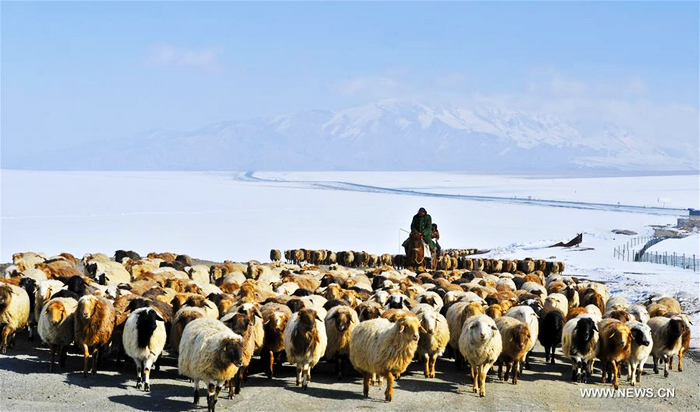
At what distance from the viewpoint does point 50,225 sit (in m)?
59.8

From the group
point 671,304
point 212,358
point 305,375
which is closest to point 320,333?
point 305,375

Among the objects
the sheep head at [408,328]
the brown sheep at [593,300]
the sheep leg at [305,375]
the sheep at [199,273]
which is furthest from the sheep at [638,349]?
the sheep at [199,273]

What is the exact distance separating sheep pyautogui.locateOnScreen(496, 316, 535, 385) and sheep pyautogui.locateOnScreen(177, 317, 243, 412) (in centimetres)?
446

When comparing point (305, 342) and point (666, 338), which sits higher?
point (666, 338)

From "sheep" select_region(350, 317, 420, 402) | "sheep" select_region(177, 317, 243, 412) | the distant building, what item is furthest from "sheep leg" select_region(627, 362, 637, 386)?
the distant building

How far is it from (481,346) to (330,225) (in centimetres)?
5352

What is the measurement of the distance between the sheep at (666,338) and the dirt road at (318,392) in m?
0.38

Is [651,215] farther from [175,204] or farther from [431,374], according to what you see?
[431,374]

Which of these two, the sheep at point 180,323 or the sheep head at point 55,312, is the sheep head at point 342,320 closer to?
the sheep at point 180,323

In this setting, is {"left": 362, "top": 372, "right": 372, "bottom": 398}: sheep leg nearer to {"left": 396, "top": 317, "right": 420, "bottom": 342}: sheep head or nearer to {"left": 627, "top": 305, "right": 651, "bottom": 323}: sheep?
{"left": 396, "top": 317, "right": 420, "bottom": 342}: sheep head

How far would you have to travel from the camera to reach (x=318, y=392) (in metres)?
12.3

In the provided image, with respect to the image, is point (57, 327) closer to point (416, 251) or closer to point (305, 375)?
point (305, 375)

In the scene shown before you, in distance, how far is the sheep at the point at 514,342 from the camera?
43.0 feet

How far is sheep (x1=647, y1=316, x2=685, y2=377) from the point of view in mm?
14031
